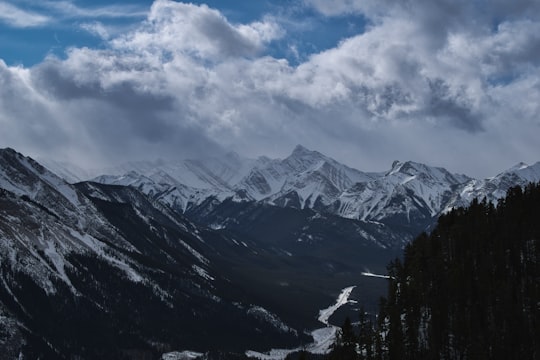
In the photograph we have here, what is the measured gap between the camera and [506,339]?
654 feet

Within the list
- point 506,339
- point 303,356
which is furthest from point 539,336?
point 303,356

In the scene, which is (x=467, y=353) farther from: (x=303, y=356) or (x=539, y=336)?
(x=303, y=356)

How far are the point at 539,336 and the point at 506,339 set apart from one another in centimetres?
763

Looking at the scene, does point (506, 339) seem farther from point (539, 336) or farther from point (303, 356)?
point (303, 356)

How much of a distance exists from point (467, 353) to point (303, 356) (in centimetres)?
3893

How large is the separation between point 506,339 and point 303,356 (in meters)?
48.8

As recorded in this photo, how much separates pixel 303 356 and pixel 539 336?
56251mm

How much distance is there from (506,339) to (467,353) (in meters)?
10.3

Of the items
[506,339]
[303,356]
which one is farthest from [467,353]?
[303,356]

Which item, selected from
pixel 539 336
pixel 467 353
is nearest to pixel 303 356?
pixel 467 353

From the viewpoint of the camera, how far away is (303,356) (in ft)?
643

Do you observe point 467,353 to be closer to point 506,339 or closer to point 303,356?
point 506,339
